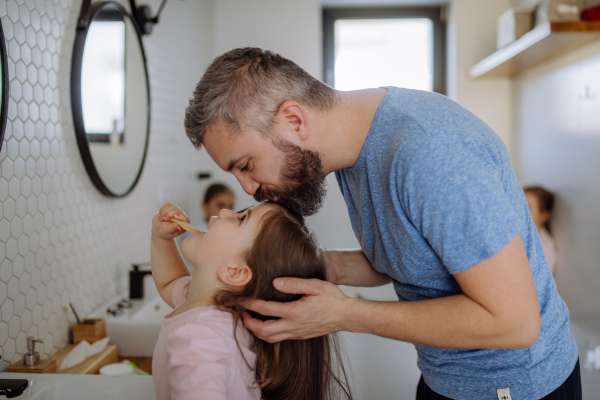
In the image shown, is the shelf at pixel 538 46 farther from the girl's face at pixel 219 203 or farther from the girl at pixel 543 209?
the girl's face at pixel 219 203

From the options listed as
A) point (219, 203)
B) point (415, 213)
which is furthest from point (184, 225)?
point (219, 203)

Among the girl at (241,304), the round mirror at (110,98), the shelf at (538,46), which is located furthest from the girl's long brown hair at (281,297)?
the shelf at (538,46)

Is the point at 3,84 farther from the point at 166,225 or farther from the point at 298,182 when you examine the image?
the point at 298,182

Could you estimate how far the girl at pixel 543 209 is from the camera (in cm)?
242

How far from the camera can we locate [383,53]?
3312mm

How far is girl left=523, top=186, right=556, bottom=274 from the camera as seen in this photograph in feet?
7.95

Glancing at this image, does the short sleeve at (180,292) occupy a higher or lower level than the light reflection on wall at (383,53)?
lower

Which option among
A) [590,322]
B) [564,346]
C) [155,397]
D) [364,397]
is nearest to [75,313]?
[155,397]

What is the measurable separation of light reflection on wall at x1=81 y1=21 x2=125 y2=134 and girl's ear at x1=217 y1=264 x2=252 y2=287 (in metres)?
0.76

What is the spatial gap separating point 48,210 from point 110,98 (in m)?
0.53

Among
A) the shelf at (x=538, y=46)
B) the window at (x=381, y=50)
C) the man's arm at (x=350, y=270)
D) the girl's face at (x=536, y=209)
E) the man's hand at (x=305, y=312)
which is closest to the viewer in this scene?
the man's hand at (x=305, y=312)

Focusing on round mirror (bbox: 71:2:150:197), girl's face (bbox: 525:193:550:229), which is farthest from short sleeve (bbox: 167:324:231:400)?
girl's face (bbox: 525:193:550:229)

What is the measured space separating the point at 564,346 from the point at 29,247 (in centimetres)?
133

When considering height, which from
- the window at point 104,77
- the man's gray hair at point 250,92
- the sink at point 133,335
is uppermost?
the window at point 104,77
